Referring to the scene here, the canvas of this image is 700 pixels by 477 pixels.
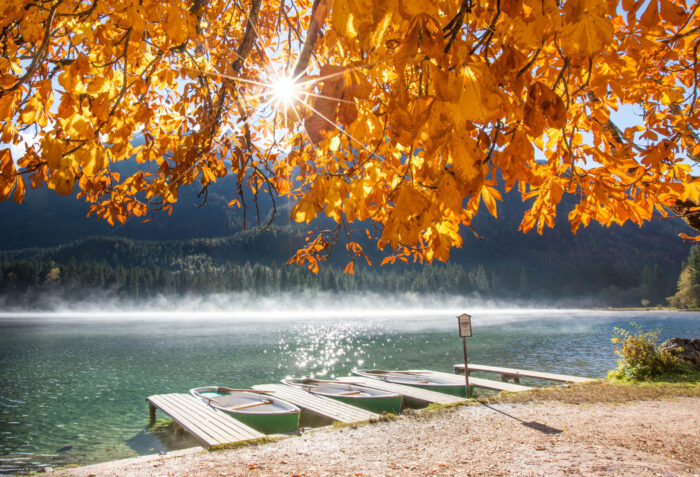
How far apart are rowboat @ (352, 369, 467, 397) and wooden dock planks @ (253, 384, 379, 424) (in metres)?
3.45

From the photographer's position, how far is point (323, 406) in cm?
1006

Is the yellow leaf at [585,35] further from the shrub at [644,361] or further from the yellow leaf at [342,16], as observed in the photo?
the shrub at [644,361]

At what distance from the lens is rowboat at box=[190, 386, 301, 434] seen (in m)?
9.12

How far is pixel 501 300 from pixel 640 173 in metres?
140

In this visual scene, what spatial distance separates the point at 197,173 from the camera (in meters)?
3.23

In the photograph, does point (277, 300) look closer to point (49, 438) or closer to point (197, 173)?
point (49, 438)

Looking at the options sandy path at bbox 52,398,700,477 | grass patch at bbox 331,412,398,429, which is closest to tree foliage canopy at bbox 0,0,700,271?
sandy path at bbox 52,398,700,477

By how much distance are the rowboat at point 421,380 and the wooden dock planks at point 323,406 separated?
345 centimetres

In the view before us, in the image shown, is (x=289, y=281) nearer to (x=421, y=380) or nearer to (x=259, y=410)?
(x=421, y=380)

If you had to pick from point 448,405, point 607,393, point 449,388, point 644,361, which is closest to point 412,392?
point 449,388

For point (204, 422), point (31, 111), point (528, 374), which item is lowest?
point (528, 374)

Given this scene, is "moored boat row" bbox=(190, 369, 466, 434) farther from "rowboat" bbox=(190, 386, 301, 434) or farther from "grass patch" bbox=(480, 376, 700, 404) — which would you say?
"grass patch" bbox=(480, 376, 700, 404)

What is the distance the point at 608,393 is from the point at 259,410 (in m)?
8.55

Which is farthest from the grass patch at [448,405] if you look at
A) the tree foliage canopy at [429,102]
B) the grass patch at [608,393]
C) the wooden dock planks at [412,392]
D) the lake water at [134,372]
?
the tree foliage canopy at [429,102]
